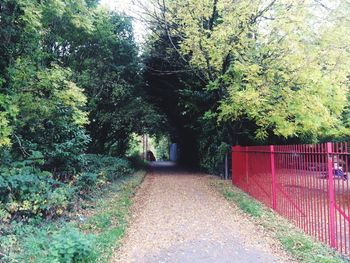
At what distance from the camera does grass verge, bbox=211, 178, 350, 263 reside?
512 cm

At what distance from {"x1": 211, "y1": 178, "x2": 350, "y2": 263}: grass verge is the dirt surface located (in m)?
0.18

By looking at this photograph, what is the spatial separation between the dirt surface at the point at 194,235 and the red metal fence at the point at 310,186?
992mm

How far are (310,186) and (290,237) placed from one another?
1.16m

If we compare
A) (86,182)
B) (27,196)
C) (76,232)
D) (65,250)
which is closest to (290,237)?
(76,232)

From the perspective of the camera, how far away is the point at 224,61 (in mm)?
13039

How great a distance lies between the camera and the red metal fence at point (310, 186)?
18.5 ft

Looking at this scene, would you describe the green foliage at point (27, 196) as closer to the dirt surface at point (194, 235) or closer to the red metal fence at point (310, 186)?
the dirt surface at point (194, 235)

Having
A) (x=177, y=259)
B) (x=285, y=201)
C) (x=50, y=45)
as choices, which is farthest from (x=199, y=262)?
(x=50, y=45)

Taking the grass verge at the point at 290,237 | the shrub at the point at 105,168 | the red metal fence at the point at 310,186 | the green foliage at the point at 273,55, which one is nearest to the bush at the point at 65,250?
the grass verge at the point at 290,237

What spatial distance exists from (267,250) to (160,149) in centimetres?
5333

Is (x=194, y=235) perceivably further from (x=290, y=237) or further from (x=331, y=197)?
(x=331, y=197)

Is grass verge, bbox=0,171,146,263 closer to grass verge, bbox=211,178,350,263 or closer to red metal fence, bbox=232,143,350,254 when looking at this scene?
grass verge, bbox=211,178,350,263

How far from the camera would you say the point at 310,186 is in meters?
6.65

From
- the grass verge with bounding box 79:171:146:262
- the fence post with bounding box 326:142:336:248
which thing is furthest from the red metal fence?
the grass verge with bounding box 79:171:146:262
